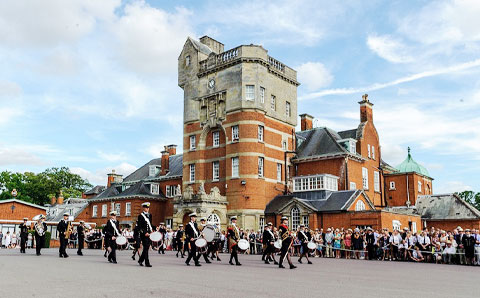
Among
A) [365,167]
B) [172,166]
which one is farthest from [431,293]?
[172,166]

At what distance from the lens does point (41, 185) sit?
8175 cm

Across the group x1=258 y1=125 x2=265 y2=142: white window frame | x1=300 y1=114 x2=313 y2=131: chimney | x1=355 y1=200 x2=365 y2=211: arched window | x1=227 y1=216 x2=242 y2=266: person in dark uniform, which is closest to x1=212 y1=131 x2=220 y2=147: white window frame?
x1=258 y1=125 x2=265 y2=142: white window frame

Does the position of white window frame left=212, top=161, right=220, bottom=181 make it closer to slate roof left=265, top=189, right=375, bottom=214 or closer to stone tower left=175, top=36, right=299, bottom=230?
stone tower left=175, top=36, right=299, bottom=230

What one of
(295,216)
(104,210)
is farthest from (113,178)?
(295,216)

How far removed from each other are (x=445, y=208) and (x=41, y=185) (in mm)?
67893

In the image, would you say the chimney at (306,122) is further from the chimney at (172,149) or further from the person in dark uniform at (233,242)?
the person in dark uniform at (233,242)

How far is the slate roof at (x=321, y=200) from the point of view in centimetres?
3653

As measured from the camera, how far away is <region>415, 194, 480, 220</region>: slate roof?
4250cm

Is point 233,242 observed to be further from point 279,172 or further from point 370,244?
point 279,172

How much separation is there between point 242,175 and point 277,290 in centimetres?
2946

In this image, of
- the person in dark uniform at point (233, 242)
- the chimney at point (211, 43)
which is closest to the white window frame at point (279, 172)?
the chimney at point (211, 43)

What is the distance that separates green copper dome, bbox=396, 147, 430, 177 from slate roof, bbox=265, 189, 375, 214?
1807cm

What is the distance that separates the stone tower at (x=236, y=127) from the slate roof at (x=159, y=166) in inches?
343

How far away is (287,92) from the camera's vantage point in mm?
46031
